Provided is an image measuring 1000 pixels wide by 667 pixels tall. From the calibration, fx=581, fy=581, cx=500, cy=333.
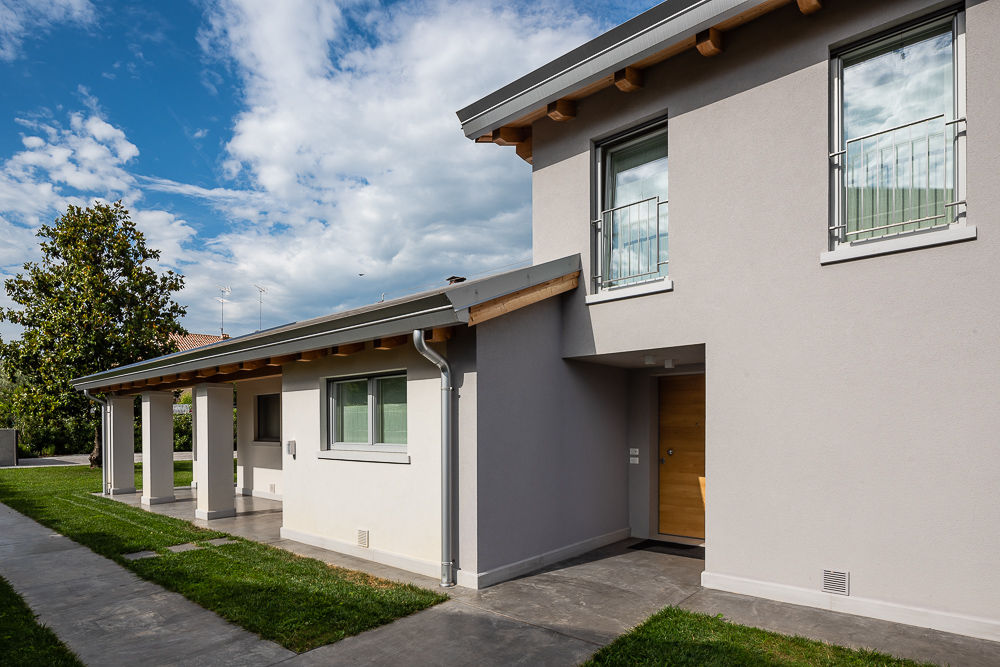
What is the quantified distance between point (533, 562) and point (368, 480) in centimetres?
232

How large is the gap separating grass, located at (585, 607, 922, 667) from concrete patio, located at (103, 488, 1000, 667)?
0.59 ft

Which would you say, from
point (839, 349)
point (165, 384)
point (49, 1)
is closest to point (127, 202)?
point (165, 384)

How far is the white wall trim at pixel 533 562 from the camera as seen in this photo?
6.02 metres

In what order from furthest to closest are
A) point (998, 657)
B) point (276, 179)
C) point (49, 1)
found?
point (276, 179), point (49, 1), point (998, 657)

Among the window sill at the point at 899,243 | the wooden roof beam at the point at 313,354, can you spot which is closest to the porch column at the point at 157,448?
the wooden roof beam at the point at 313,354

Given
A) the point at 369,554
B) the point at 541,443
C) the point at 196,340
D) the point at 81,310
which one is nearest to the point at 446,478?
the point at 541,443

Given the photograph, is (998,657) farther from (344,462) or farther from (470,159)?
(470,159)

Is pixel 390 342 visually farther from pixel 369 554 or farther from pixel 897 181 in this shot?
pixel 897 181

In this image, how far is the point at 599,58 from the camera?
21.6 feet

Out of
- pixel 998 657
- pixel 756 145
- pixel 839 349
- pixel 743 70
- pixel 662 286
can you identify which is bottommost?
pixel 998 657

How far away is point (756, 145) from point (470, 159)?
426 inches

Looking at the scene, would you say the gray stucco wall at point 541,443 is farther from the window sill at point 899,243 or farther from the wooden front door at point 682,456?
the window sill at point 899,243

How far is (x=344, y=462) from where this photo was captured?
7797 mm

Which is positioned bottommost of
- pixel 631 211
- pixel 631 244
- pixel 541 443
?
pixel 541 443
